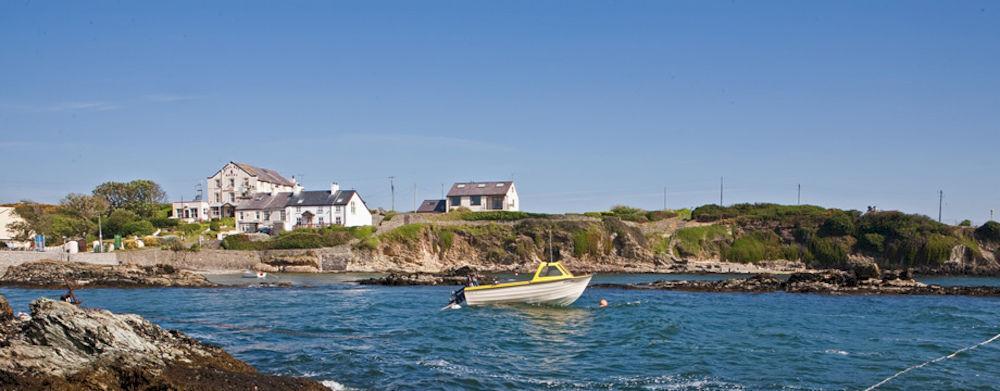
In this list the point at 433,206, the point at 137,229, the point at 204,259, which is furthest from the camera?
the point at 433,206

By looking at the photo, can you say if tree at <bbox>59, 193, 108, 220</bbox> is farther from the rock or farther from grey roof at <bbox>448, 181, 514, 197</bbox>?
the rock

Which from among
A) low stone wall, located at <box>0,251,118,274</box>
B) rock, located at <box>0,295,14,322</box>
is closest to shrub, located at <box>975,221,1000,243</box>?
rock, located at <box>0,295,14,322</box>

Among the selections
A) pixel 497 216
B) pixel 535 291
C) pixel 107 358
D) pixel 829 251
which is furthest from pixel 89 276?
pixel 829 251

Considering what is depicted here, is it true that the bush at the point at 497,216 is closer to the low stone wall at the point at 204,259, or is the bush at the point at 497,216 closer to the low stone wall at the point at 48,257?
the low stone wall at the point at 204,259

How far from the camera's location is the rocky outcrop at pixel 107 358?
43.3ft

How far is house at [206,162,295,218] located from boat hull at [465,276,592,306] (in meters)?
62.6

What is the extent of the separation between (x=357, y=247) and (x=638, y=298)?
34611 millimetres

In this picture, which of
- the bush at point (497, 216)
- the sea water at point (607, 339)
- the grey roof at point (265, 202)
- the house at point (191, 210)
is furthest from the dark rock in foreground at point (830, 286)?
the house at point (191, 210)

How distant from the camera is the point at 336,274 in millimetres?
60156

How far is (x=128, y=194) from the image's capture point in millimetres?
92875

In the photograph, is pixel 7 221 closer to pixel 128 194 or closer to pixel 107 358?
pixel 128 194

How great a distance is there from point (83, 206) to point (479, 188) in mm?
45302

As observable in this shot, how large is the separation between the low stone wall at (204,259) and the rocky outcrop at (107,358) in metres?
45.9

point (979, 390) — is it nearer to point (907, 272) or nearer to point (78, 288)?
point (907, 272)
